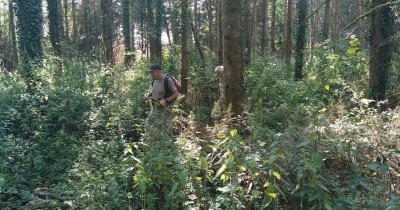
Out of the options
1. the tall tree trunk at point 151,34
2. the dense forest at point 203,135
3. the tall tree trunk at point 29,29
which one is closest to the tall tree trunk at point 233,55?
the dense forest at point 203,135

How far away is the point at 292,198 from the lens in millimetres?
4801

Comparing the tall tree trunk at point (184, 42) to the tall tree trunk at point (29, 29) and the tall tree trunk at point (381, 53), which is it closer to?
the tall tree trunk at point (29, 29)

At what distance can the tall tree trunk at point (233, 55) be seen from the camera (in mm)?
7355

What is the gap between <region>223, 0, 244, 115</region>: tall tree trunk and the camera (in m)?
7.36

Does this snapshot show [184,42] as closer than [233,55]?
No

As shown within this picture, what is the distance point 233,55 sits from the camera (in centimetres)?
744

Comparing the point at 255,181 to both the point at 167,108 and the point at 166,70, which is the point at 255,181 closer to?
the point at 167,108

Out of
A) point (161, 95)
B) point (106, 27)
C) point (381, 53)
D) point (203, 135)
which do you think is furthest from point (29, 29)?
point (381, 53)

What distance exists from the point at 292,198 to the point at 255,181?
0.49m

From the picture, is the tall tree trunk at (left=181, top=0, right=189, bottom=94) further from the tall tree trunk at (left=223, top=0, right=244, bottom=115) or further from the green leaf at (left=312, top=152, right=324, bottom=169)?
the green leaf at (left=312, top=152, right=324, bottom=169)

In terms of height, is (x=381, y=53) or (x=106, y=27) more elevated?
(x=106, y=27)

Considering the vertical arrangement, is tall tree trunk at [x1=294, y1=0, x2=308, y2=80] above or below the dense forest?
above

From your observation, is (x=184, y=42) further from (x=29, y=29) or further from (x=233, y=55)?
(x=29, y=29)

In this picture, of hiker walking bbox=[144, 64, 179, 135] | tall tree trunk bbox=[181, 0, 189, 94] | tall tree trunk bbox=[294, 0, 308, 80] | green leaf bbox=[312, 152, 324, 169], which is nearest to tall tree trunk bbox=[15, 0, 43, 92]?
tall tree trunk bbox=[181, 0, 189, 94]
